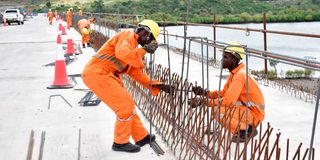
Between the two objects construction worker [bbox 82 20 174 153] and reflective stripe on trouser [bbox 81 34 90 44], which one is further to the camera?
reflective stripe on trouser [bbox 81 34 90 44]

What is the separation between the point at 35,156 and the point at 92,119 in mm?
1719

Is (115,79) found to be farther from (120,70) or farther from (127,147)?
(127,147)

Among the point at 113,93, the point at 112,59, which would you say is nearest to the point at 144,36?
the point at 112,59

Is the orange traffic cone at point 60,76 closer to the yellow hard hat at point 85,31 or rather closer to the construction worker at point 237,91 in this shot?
the construction worker at point 237,91

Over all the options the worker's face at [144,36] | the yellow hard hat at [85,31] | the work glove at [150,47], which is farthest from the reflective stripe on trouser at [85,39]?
the work glove at [150,47]

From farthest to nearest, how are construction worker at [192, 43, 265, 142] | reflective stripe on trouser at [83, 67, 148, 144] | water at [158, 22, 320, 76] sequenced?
water at [158, 22, 320, 76] < reflective stripe on trouser at [83, 67, 148, 144] < construction worker at [192, 43, 265, 142]

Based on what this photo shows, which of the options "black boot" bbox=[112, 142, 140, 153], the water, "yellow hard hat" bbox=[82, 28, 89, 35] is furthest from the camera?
the water

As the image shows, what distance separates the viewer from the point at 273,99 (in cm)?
826

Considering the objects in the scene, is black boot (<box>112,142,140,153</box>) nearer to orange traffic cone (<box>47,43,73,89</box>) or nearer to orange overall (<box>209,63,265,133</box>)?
orange overall (<box>209,63,265,133</box>)

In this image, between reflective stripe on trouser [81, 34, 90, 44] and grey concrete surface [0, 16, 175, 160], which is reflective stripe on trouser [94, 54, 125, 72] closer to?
grey concrete surface [0, 16, 175, 160]

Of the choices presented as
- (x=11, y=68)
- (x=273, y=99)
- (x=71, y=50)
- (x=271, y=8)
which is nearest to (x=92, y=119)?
(x=273, y=99)

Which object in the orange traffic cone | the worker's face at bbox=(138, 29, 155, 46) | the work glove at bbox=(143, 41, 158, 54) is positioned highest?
the worker's face at bbox=(138, 29, 155, 46)

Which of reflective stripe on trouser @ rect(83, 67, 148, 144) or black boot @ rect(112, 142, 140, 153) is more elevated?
reflective stripe on trouser @ rect(83, 67, 148, 144)

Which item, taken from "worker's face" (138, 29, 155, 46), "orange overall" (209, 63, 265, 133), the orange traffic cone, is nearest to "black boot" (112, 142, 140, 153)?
"orange overall" (209, 63, 265, 133)
